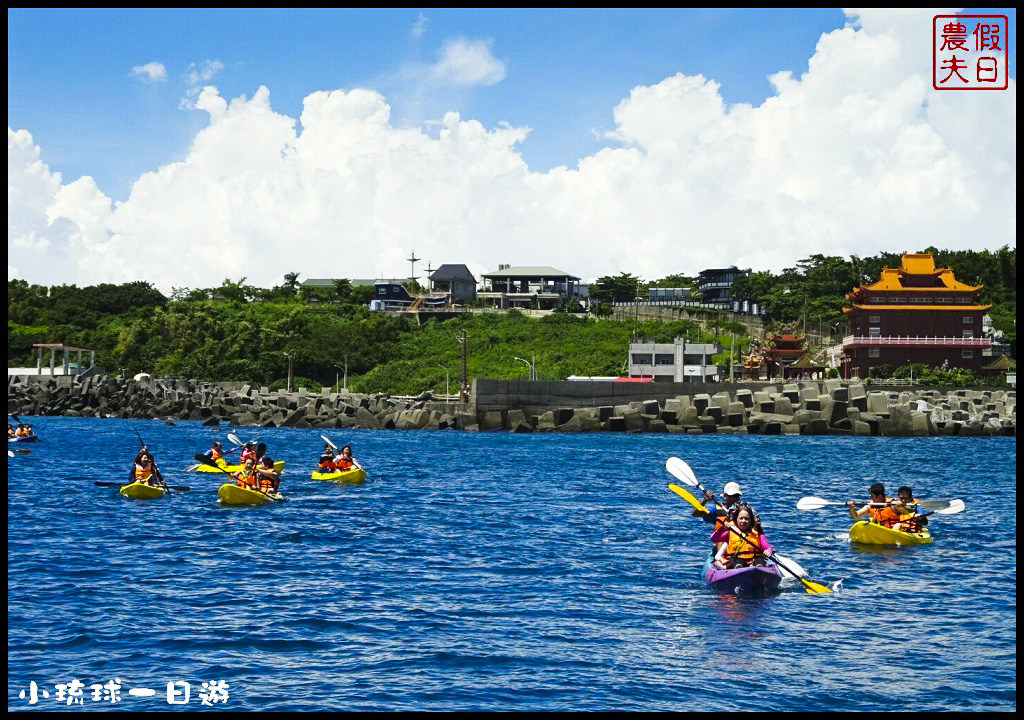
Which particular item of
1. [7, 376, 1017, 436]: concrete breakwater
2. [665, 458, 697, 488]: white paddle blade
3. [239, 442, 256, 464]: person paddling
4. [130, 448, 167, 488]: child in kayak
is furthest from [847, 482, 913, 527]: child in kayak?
[7, 376, 1017, 436]: concrete breakwater

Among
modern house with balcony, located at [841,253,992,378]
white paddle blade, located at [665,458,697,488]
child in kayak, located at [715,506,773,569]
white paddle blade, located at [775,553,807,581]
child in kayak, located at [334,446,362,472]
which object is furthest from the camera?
modern house with balcony, located at [841,253,992,378]

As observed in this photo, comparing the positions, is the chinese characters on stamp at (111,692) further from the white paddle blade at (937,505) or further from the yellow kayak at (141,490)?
the yellow kayak at (141,490)

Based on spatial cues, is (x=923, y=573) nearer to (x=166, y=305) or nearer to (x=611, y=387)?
(x=611, y=387)

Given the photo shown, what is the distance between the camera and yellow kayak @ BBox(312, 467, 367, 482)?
150 ft

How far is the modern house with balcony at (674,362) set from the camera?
114812mm

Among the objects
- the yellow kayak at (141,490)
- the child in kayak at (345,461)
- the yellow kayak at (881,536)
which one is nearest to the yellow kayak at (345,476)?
the child in kayak at (345,461)

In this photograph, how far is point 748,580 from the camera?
2312cm

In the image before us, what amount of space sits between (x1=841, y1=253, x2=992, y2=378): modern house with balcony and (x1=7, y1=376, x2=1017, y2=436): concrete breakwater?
8.98 m

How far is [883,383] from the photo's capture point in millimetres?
101562

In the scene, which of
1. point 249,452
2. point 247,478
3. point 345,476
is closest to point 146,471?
point 249,452

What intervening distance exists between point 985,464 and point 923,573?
36.4 meters

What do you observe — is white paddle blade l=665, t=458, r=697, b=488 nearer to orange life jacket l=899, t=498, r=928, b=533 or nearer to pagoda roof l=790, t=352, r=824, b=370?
orange life jacket l=899, t=498, r=928, b=533

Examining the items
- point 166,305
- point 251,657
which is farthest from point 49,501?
point 166,305

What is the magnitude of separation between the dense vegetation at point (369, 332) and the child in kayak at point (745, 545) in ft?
303
